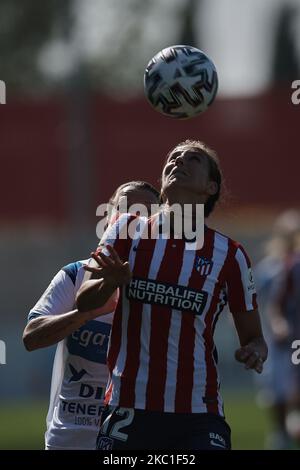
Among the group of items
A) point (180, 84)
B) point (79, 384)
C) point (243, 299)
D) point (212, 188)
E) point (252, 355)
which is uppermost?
point (180, 84)

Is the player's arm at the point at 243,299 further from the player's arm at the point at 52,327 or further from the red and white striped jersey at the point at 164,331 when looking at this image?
the player's arm at the point at 52,327

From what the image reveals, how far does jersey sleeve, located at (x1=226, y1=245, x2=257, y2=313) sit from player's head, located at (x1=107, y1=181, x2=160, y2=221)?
604 millimetres

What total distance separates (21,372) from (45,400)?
107cm

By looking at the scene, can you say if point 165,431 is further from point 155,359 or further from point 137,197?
point 137,197

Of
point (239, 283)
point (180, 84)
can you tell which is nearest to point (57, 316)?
point (239, 283)

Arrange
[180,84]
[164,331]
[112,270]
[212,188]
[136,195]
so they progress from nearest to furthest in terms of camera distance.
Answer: [112,270]
[164,331]
[212,188]
[136,195]
[180,84]

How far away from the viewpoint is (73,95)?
23.6 meters

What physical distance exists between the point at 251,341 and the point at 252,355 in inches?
5.0

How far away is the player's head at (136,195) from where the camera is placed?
6.21m

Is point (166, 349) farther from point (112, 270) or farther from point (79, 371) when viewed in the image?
point (79, 371)

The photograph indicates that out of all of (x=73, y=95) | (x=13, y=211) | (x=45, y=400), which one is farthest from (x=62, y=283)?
(x=13, y=211)

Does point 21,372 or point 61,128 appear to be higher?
point 61,128

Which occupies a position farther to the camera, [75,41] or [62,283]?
[75,41]

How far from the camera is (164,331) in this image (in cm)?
556
